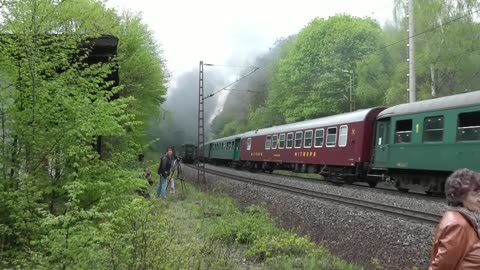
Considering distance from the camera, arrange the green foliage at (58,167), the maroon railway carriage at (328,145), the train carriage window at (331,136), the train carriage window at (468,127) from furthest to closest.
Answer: the train carriage window at (331,136) < the maroon railway carriage at (328,145) < the train carriage window at (468,127) < the green foliage at (58,167)

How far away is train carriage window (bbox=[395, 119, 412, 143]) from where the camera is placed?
48.6 feet

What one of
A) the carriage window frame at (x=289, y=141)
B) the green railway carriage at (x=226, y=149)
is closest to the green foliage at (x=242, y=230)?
the carriage window frame at (x=289, y=141)

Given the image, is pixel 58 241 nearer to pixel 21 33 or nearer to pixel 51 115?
pixel 51 115

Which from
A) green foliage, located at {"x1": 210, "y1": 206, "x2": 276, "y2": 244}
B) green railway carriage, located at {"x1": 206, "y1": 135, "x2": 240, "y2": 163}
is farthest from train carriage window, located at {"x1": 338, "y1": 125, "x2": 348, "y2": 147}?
green railway carriage, located at {"x1": 206, "y1": 135, "x2": 240, "y2": 163}

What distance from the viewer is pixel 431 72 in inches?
1230

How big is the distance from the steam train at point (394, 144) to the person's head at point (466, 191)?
9525 millimetres

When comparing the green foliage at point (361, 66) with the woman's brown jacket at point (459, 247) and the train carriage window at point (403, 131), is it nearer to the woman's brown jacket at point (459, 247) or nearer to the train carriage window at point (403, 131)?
the train carriage window at point (403, 131)

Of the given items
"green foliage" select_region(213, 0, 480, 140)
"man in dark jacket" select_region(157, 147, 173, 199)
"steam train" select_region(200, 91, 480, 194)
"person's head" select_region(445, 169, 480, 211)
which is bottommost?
"man in dark jacket" select_region(157, 147, 173, 199)

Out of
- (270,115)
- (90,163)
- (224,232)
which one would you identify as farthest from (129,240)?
(270,115)

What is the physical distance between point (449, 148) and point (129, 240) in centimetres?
995

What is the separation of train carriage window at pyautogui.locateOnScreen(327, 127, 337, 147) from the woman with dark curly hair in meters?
17.0

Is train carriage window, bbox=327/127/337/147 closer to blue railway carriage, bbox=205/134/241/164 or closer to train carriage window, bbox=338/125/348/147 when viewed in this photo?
train carriage window, bbox=338/125/348/147

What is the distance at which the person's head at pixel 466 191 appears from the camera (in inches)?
121

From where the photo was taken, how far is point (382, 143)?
16500mm
